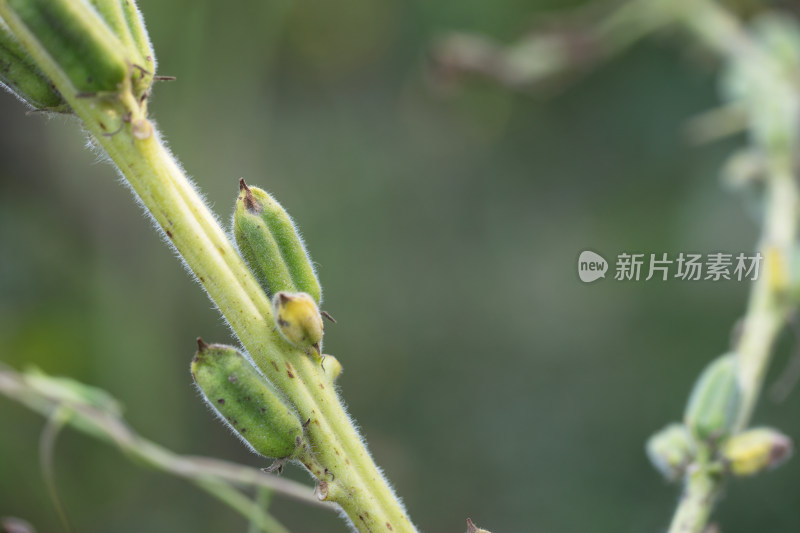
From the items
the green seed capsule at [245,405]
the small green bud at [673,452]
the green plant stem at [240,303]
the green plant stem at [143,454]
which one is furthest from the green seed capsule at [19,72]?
the small green bud at [673,452]

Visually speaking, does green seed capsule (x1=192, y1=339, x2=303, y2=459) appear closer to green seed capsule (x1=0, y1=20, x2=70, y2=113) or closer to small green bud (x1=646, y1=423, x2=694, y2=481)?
green seed capsule (x1=0, y1=20, x2=70, y2=113)

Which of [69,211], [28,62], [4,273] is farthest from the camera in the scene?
[69,211]

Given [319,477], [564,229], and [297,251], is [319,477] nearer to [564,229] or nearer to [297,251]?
[297,251]

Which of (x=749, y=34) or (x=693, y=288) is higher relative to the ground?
(x=749, y=34)

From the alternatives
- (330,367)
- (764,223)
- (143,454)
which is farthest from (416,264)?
(330,367)

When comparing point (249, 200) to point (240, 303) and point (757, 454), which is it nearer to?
point (240, 303)

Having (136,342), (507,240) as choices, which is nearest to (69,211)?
(136,342)
